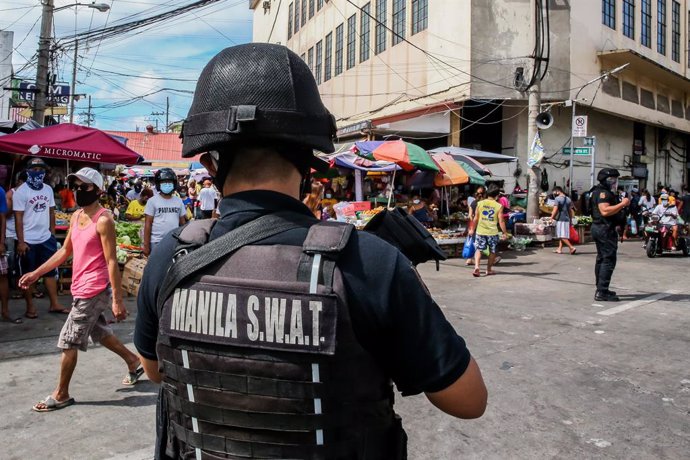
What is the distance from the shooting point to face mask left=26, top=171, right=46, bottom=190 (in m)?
6.63

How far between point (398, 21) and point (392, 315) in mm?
23364

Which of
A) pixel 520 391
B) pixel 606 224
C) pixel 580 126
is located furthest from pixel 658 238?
pixel 520 391

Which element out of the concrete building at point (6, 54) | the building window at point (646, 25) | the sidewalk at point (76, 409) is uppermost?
the building window at point (646, 25)

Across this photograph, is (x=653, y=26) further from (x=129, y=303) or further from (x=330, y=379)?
(x=330, y=379)

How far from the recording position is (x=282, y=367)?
1245mm

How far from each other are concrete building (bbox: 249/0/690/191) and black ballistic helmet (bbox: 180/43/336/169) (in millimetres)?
16177

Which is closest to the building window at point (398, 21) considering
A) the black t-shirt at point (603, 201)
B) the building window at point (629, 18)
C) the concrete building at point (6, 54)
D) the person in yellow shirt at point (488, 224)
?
the building window at point (629, 18)

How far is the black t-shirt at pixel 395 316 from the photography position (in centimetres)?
126

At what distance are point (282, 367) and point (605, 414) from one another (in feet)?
11.5

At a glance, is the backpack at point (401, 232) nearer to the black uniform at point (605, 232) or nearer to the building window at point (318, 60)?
the black uniform at point (605, 232)

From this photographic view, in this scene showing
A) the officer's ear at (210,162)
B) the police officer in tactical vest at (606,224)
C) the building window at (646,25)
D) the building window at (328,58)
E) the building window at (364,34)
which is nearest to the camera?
the officer's ear at (210,162)

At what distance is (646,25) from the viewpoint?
2466 cm

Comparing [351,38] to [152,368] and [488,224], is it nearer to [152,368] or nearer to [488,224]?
[488,224]

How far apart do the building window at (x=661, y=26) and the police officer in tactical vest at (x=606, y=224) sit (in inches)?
868
